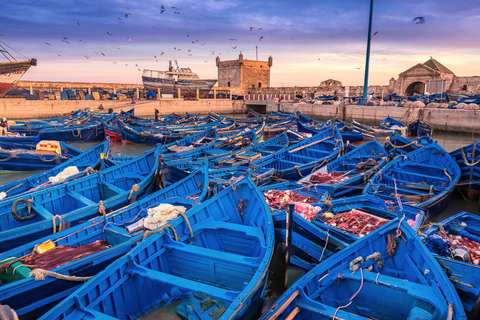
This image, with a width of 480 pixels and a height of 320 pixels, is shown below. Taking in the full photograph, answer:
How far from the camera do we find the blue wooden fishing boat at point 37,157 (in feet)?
43.8

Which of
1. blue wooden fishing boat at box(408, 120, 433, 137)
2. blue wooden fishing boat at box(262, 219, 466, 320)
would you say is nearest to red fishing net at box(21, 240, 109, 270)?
blue wooden fishing boat at box(262, 219, 466, 320)

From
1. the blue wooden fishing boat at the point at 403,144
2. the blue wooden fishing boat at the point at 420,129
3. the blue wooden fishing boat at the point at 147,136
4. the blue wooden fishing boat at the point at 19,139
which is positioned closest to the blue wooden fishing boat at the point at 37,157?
the blue wooden fishing boat at the point at 19,139

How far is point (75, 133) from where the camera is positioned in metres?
21.6

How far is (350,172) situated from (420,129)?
53.4ft

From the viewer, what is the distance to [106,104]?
3778cm

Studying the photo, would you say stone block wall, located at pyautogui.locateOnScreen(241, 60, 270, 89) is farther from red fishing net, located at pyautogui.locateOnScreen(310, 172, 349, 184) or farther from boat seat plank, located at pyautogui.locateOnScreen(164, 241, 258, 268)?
boat seat plank, located at pyautogui.locateOnScreen(164, 241, 258, 268)

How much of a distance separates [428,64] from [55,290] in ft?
160

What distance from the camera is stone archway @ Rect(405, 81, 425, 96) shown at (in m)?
42.9

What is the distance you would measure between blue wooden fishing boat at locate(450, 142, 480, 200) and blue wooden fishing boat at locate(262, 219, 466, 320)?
273 inches

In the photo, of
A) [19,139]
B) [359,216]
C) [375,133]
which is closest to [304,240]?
[359,216]

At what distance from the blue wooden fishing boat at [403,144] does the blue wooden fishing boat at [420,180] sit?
1560 mm

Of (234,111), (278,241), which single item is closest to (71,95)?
(234,111)

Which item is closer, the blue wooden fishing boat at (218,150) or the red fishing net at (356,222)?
the red fishing net at (356,222)

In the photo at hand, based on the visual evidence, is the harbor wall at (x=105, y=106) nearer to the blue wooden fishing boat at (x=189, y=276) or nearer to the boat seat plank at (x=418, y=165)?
the boat seat plank at (x=418, y=165)
